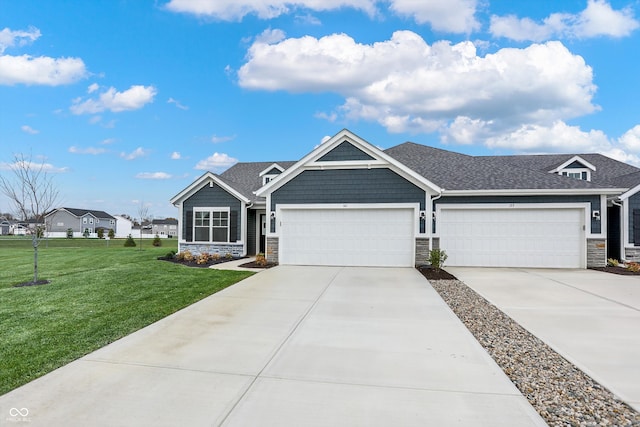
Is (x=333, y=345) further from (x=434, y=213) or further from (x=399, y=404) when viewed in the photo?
(x=434, y=213)

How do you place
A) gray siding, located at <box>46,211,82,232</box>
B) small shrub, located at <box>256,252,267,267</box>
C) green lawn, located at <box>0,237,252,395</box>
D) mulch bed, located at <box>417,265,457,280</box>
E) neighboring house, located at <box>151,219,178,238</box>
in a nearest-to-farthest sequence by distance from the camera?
green lawn, located at <box>0,237,252,395</box> < mulch bed, located at <box>417,265,457,280</box> < small shrub, located at <box>256,252,267,267</box> < gray siding, located at <box>46,211,82,232</box> < neighboring house, located at <box>151,219,178,238</box>

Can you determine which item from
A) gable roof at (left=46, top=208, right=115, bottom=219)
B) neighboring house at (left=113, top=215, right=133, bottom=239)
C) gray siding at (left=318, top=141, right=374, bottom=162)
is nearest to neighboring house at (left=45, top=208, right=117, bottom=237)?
gable roof at (left=46, top=208, right=115, bottom=219)

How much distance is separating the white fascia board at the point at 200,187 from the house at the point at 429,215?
2832mm

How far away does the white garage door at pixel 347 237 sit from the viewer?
11.9 m

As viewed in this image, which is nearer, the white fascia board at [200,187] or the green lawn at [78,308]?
the green lawn at [78,308]

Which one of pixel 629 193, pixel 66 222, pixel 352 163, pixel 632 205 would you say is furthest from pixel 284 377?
pixel 66 222

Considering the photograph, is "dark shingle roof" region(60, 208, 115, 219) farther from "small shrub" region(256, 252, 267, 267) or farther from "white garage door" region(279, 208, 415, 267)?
"white garage door" region(279, 208, 415, 267)

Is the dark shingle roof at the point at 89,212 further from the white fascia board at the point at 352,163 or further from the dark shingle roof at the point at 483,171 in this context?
the dark shingle roof at the point at 483,171

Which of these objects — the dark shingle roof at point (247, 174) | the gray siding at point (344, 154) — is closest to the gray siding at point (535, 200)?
the gray siding at point (344, 154)

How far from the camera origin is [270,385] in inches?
129

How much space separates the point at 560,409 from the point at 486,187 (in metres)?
10.4

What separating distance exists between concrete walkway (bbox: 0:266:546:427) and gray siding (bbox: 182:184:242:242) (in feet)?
31.3

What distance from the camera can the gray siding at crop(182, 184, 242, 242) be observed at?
599 inches

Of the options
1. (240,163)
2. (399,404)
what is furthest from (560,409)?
(240,163)
